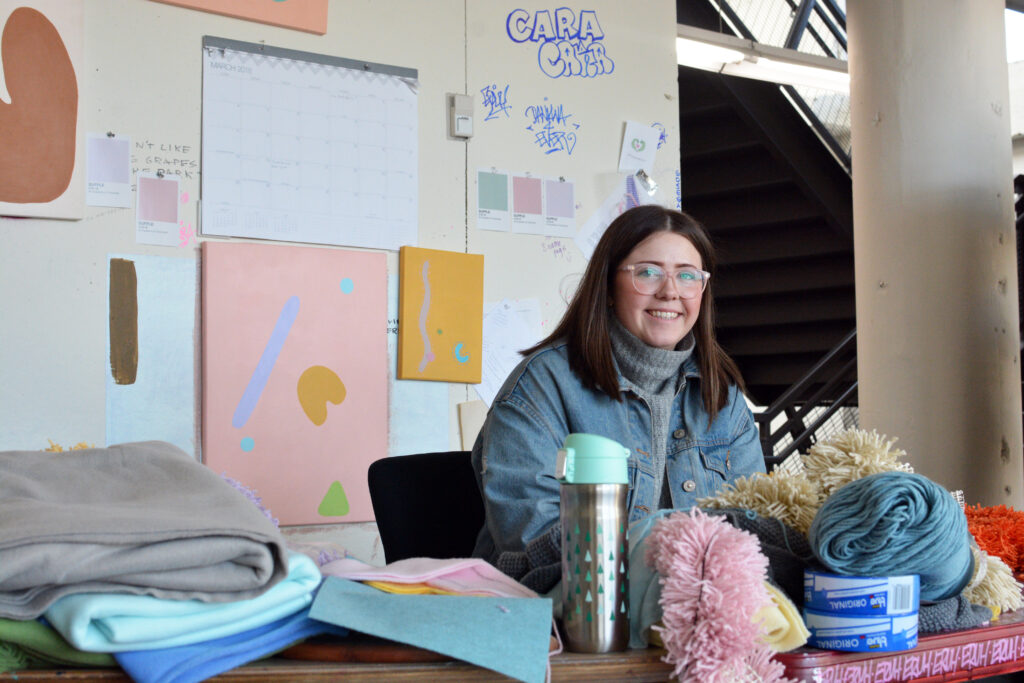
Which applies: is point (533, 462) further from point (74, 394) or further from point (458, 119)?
point (458, 119)

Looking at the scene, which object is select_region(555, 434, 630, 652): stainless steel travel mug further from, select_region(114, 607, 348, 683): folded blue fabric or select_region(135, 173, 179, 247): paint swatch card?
select_region(135, 173, 179, 247): paint swatch card

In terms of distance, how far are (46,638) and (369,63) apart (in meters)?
1.88

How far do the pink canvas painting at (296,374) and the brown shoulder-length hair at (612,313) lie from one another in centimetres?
77

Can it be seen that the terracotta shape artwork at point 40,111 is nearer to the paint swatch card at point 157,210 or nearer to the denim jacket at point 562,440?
the paint swatch card at point 157,210

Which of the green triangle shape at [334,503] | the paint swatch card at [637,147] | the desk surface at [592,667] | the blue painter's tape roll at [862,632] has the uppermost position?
the paint swatch card at [637,147]

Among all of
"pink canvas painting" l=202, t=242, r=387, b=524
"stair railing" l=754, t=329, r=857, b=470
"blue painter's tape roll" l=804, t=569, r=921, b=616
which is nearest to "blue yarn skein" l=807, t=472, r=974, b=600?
"blue painter's tape roll" l=804, t=569, r=921, b=616

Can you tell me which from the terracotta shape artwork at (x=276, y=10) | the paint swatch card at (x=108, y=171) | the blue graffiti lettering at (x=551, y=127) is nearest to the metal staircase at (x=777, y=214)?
the blue graffiti lettering at (x=551, y=127)

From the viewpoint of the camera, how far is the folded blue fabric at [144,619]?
28.5 inches

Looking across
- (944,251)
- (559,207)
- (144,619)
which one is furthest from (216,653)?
(944,251)

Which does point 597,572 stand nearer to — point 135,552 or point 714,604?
point 714,604

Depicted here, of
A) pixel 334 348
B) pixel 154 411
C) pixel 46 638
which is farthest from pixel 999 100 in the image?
pixel 46 638

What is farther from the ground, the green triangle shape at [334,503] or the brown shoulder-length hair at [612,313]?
the brown shoulder-length hair at [612,313]

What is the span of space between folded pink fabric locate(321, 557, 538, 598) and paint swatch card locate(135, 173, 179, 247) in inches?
55.2

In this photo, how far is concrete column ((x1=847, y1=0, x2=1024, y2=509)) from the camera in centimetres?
232
